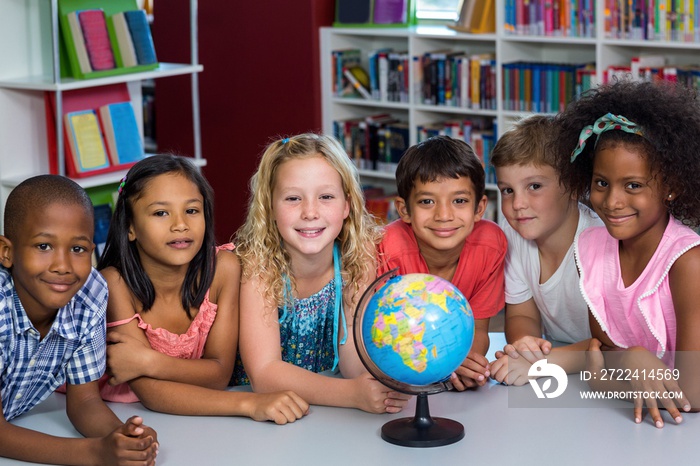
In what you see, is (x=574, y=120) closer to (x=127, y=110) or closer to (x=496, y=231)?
(x=496, y=231)

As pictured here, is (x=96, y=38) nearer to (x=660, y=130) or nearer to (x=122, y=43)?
(x=122, y=43)

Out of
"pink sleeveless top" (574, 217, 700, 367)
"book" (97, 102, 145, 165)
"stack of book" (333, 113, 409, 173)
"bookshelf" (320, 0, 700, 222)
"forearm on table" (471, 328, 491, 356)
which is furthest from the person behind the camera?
"stack of book" (333, 113, 409, 173)

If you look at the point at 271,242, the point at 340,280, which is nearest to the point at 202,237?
the point at 271,242

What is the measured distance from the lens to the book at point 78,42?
15.2 ft

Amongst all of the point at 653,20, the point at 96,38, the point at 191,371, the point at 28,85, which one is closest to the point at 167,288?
the point at 191,371

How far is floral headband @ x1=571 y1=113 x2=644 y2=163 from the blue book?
311cm

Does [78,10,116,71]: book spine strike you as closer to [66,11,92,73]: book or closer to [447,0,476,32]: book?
[66,11,92,73]: book

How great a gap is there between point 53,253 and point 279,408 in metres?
0.58

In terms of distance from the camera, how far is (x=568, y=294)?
2678 millimetres

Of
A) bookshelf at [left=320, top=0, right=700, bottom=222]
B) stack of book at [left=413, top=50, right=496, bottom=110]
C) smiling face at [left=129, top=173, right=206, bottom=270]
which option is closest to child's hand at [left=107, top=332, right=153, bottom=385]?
smiling face at [left=129, top=173, right=206, bottom=270]

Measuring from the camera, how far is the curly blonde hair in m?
2.41

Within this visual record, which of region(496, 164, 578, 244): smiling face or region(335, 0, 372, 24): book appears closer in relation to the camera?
region(496, 164, 578, 244): smiling face

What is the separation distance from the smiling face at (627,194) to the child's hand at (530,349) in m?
0.32

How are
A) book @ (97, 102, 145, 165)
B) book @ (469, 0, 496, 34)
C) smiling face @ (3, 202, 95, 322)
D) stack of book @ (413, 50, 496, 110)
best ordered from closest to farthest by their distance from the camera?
smiling face @ (3, 202, 95, 322) < book @ (97, 102, 145, 165) < book @ (469, 0, 496, 34) < stack of book @ (413, 50, 496, 110)
